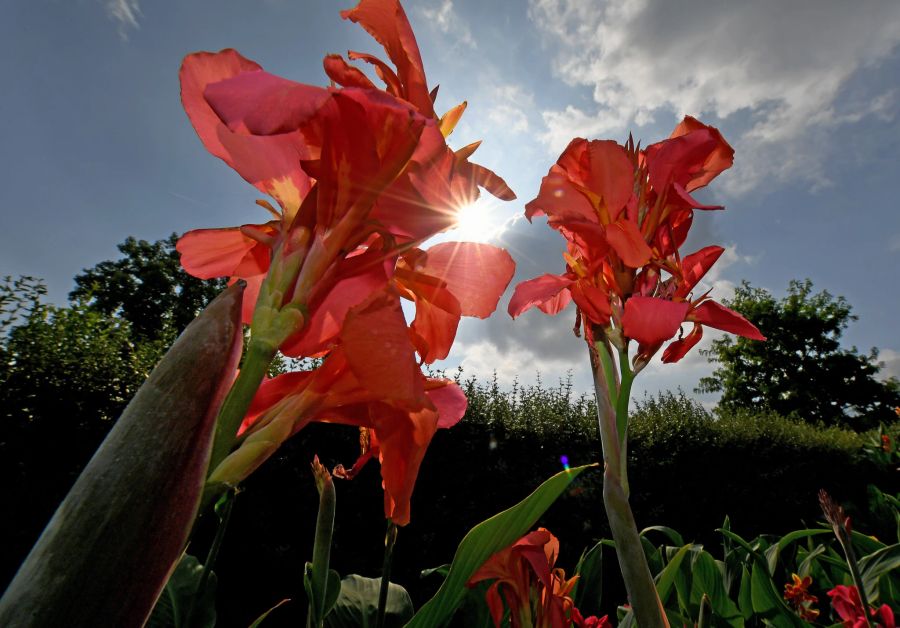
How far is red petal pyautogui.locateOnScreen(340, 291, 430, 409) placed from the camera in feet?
1.06

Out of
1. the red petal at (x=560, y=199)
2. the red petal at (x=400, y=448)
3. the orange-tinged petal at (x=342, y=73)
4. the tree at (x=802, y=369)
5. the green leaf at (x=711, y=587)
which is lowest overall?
the red petal at (x=400, y=448)

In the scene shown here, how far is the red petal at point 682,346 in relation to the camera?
0.81 metres

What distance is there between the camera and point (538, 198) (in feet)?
2.67

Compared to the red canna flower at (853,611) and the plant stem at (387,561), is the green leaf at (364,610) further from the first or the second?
the red canna flower at (853,611)

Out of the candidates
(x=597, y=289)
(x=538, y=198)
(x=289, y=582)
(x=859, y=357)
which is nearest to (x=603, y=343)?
(x=597, y=289)

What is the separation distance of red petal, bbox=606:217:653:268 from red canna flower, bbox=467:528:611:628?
0.51 metres

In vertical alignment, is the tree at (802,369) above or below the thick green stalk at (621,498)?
above

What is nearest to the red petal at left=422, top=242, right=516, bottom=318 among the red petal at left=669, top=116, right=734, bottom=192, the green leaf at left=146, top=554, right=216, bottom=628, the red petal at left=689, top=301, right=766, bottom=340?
the red petal at left=689, top=301, right=766, bottom=340

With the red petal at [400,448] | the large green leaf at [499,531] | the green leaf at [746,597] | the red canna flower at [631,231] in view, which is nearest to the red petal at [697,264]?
the red canna flower at [631,231]

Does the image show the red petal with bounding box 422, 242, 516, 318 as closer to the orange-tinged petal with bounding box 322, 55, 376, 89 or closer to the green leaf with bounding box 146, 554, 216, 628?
the orange-tinged petal with bounding box 322, 55, 376, 89

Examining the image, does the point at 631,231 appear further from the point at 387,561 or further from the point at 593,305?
the point at 387,561

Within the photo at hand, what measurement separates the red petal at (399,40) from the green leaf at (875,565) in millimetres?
2656

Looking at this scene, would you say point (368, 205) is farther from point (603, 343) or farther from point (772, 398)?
point (772, 398)

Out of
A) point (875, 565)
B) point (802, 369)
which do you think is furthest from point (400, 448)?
point (802, 369)
